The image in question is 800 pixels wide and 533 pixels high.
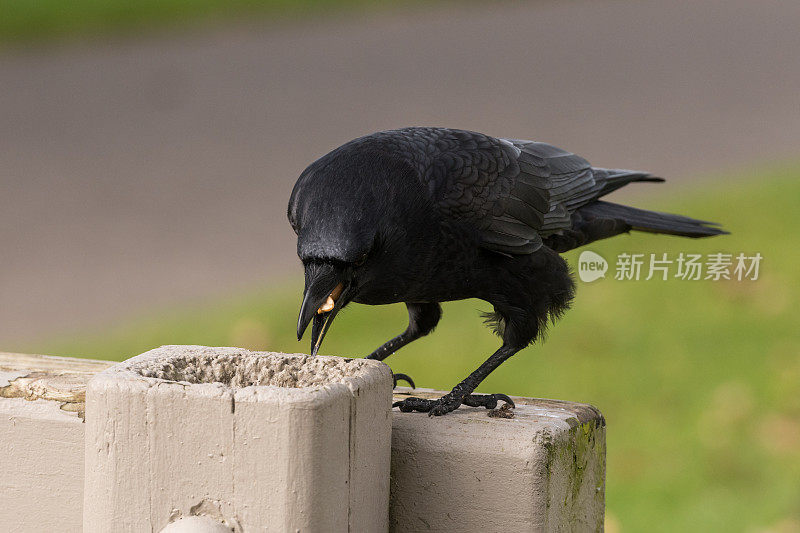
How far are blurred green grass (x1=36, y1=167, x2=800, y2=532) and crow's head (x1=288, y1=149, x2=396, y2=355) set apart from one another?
2417 millimetres

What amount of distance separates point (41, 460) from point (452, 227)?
1281 millimetres

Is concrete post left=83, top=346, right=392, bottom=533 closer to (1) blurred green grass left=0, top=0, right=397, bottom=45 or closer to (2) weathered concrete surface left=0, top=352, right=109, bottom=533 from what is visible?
(2) weathered concrete surface left=0, top=352, right=109, bottom=533

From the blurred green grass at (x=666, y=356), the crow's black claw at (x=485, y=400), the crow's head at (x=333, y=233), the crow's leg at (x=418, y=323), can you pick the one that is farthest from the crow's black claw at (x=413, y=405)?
the blurred green grass at (x=666, y=356)

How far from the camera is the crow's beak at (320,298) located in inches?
95.0

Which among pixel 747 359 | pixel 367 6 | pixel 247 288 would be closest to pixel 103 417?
pixel 747 359

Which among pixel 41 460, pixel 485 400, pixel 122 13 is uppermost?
pixel 122 13

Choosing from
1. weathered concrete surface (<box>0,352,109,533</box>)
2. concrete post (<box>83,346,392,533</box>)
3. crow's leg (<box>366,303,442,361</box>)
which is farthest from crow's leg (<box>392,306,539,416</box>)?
weathered concrete surface (<box>0,352,109,533</box>)

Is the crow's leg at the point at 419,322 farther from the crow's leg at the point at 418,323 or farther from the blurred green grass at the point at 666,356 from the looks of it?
the blurred green grass at the point at 666,356

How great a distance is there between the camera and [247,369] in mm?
2391

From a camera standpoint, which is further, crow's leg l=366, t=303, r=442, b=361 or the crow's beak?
crow's leg l=366, t=303, r=442, b=361

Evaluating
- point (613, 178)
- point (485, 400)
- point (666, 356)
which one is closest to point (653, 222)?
point (613, 178)

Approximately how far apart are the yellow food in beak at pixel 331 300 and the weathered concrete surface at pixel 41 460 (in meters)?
0.65

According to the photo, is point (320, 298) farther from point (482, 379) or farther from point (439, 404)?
point (482, 379)

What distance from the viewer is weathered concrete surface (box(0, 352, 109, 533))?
101 inches
